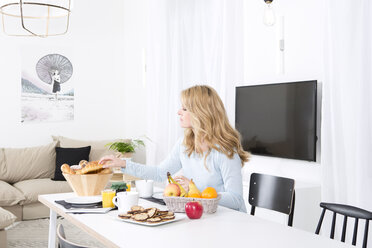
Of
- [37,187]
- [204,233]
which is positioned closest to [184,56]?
[37,187]

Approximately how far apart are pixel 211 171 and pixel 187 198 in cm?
43

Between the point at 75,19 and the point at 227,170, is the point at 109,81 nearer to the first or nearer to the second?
the point at 75,19

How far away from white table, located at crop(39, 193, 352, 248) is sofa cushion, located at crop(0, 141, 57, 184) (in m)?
3.22

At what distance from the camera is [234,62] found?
3.74 m

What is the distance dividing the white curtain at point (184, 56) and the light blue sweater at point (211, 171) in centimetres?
150

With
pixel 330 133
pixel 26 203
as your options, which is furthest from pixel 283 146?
pixel 26 203

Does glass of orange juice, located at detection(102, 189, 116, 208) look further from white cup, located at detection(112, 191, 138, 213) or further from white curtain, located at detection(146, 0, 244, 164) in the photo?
white curtain, located at detection(146, 0, 244, 164)

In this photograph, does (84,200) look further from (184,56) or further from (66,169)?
(184,56)

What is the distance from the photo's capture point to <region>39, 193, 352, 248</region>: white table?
1.33 meters

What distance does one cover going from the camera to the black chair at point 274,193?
1953mm

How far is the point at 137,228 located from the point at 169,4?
3550 mm

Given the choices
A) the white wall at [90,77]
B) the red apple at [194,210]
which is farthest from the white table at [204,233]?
the white wall at [90,77]

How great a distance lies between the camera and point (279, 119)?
3359 mm

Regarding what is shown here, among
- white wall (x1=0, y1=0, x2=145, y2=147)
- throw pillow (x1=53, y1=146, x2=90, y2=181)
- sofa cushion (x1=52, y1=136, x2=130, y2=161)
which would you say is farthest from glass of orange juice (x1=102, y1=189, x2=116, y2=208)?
white wall (x1=0, y1=0, x2=145, y2=147)
